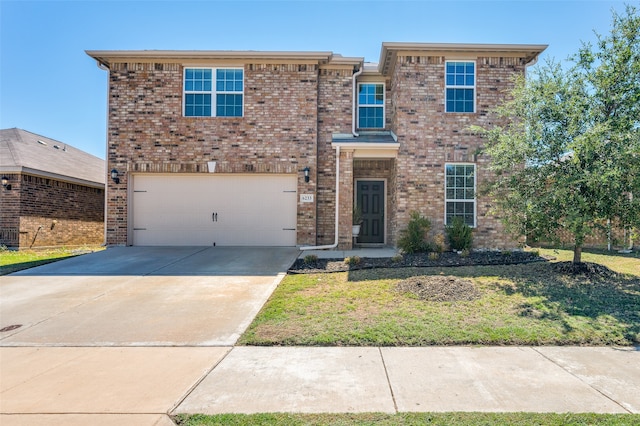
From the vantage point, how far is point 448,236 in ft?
34.2

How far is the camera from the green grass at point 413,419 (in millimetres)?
2701

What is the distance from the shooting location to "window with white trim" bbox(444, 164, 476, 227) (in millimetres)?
10812

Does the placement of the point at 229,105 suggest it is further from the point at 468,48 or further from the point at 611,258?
the point at 611,258

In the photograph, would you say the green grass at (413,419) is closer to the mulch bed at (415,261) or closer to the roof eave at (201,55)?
the mulch bed at (415,261)

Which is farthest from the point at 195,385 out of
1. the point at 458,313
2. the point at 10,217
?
the point at 10,217

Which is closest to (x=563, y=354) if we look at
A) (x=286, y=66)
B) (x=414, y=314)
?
(x=414, y=314)

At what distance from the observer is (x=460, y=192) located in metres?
10.8

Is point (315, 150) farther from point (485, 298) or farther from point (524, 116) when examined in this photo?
point (485, 298)

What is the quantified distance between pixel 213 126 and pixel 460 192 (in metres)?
7.78

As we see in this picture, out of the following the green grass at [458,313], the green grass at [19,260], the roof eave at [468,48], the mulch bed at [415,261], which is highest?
the roof eave at [468,48]

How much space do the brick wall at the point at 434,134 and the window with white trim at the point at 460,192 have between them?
168 millimetres

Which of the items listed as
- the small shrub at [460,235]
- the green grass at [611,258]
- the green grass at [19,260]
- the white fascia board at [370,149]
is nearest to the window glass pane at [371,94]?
the white fascia board at [370,149]

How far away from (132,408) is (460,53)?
37.6 feet

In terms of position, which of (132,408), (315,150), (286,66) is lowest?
(132,408)
